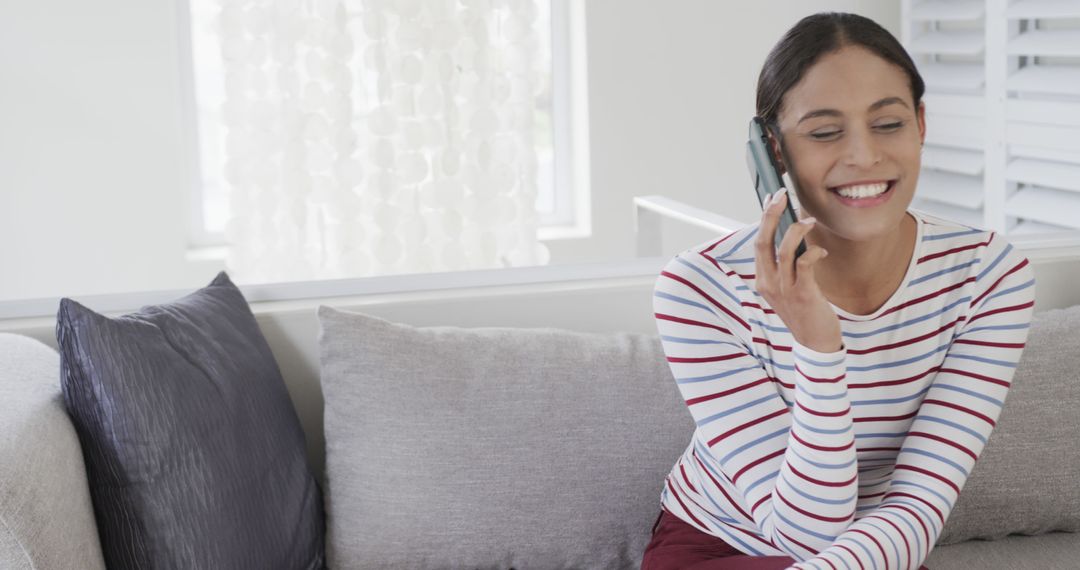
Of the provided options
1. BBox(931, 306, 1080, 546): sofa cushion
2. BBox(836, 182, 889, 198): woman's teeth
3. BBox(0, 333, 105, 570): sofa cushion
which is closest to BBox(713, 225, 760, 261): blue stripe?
BBox(836, 182, 889, 198): woman's teeth

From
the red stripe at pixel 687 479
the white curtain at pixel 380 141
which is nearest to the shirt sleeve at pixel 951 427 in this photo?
the red stripe at pixel 687 479

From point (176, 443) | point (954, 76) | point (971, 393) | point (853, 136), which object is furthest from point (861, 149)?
point (954, 76)

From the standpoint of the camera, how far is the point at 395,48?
3406 mm

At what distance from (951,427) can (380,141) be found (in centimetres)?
247

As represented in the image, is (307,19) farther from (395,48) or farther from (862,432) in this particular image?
(862,432)

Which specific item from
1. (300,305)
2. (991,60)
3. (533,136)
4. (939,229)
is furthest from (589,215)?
(939,229)

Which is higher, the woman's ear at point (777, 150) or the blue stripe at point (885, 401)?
the woman's ear at point (777, 150)

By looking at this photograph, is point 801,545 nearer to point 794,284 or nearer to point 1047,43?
point 794,284

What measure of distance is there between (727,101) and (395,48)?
116 centimetres

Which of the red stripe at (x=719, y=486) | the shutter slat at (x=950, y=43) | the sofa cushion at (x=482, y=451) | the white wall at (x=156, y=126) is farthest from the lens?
the white wall at (x=156, y=126)

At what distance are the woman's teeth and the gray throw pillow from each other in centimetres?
75

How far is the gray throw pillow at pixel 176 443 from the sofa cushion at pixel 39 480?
3cm

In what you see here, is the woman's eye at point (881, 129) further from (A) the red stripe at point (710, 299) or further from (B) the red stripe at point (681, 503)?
(B) the red stripe at point (681, 503)

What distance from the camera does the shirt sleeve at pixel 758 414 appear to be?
1093 millimetres
